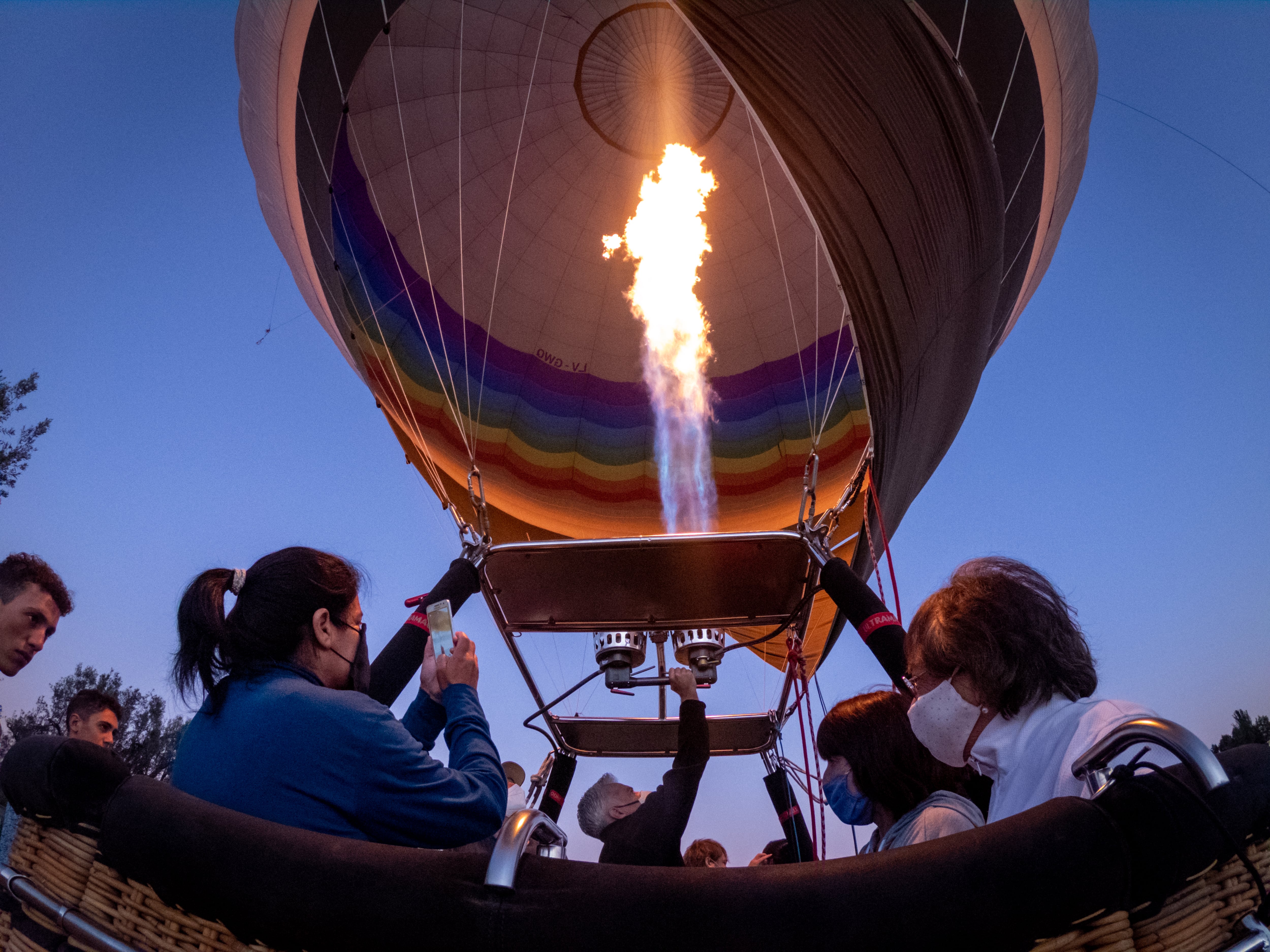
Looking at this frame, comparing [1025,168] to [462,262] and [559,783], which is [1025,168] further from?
[559,783]

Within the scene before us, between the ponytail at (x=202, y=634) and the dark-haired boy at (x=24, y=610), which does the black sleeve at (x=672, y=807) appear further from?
the dark-haired boy at (x=24, y=610)

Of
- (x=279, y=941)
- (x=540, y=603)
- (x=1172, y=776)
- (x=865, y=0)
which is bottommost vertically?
(x=279, y=941)

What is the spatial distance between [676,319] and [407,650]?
384 centimetres

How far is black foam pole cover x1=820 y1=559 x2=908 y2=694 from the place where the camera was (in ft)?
7.68

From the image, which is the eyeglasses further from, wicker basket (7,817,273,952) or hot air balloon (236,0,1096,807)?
hot air balloon (236,0,1096,807)

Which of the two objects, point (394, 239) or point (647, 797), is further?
point (394, 239)

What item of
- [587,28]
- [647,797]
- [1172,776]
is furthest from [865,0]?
[1172,776]

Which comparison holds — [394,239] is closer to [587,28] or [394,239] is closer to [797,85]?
[587,28]

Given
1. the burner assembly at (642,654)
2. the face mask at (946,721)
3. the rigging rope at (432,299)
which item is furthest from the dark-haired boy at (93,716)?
the face mask at (946,721)

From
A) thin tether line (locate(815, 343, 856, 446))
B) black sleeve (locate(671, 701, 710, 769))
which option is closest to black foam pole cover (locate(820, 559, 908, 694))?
black sleeve (locate(671, 701, 710, 769))

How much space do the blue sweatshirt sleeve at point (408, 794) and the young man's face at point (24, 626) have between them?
2018mm

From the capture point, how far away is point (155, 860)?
2.09ft

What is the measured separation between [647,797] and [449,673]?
41.2 inches

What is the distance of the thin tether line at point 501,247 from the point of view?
5496mm
